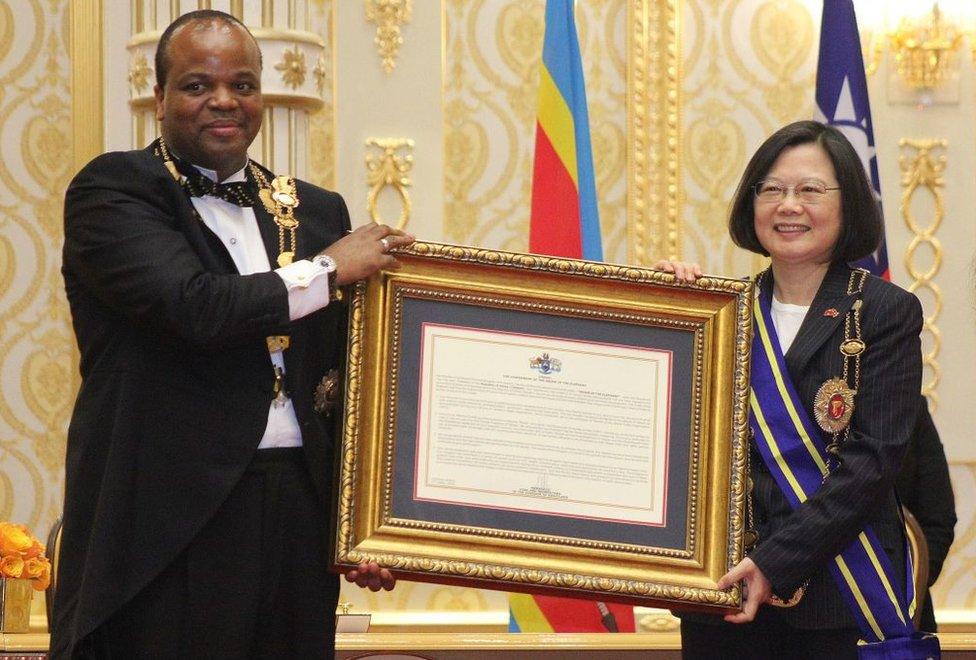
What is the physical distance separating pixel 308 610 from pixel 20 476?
283cm

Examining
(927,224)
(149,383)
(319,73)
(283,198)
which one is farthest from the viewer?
(927,224)

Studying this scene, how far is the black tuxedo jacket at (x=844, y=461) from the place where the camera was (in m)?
2.50

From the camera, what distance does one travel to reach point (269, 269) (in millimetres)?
2566

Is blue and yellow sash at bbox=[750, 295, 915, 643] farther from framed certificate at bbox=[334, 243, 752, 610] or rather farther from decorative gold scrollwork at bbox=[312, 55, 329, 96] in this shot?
decorative gold scrollwork at bbox=[312, 55, 329, 96]

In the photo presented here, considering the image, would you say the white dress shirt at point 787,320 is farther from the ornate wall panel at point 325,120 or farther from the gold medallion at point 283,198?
the ornate wall panel at point 325,120

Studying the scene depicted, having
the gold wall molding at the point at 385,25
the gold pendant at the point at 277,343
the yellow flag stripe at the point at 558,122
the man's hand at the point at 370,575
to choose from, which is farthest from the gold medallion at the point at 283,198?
the gold wall molding at the point at 385,25

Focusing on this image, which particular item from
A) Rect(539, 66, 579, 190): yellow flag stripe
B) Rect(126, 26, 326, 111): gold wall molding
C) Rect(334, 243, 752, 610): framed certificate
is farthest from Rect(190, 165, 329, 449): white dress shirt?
Rect(539, 66, 579, 190): yellow flag stripe

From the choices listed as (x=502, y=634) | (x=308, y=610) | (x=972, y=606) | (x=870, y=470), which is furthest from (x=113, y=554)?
(x=972, y=606)

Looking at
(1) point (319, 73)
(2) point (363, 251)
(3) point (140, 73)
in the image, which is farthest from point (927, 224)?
(2) point (363, 251)

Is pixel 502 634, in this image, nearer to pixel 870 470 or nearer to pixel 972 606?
pixel 972 606

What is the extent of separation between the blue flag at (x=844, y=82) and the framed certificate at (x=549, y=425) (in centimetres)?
222

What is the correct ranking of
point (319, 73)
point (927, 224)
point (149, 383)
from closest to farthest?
1. point (149, 383)
2. point (319, 73)
3. point (927, 224)

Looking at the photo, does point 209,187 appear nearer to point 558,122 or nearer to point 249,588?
A: point 249,588

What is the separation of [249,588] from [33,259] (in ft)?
9.64
